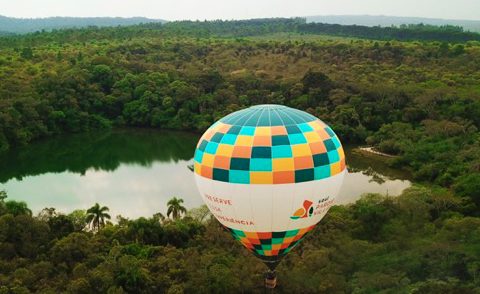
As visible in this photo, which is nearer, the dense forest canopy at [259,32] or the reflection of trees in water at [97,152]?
the reflection of trees in water at [97,152]

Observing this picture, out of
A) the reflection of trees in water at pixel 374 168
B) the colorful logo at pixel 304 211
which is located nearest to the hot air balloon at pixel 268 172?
the colorful logo at pixel 304 211

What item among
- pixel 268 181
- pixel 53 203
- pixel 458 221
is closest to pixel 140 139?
pixel 53 203

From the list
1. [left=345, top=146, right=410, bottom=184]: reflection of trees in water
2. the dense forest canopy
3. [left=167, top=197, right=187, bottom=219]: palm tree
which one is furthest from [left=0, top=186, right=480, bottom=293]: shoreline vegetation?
the dense forest canopy

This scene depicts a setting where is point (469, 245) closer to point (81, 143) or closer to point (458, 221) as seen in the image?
point (458, 221)

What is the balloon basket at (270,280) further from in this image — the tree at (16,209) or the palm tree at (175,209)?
the tree at (16,209)

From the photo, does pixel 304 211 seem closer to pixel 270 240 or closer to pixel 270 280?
pixel 270 240

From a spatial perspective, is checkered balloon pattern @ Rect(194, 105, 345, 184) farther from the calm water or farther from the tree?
the calm water

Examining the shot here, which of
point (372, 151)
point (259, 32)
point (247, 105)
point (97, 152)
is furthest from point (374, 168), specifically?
point (259, 32)
